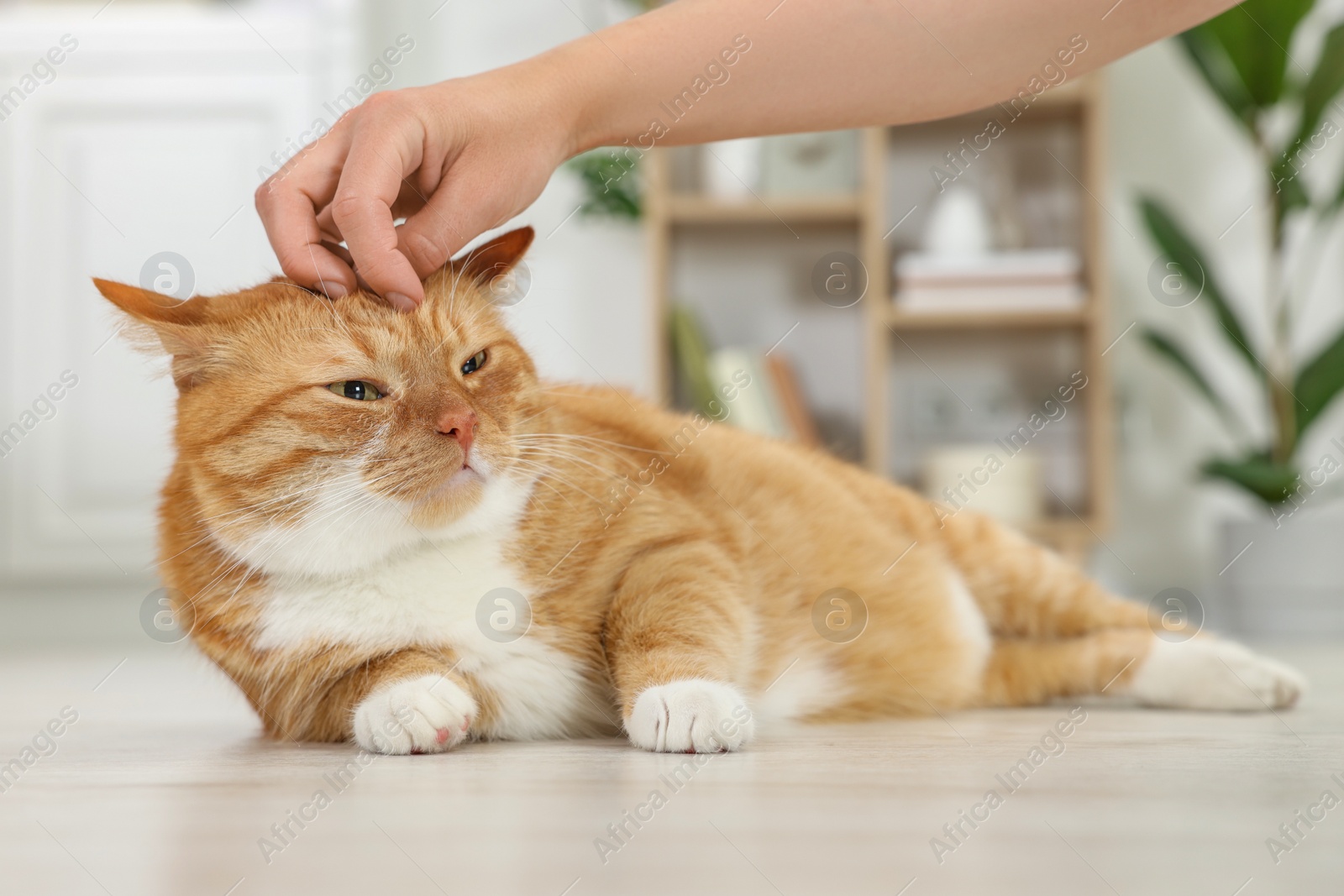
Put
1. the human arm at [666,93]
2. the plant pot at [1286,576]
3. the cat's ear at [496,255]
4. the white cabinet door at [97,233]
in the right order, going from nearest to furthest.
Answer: the human arm at [666,93], the cat's ear at [496,255], the plant pot at [1286,576], the white cabinet door at [97,233]

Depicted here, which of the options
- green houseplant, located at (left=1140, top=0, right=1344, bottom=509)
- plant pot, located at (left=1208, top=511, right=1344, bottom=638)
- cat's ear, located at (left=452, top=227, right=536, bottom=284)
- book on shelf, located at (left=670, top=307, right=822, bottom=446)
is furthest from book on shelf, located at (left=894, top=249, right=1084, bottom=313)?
cat's ear, located at (left=452, top=227, right=536, bottom=284)

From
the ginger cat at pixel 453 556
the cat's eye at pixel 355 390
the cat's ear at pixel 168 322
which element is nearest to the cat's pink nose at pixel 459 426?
the ginger cat at pixel 453 556

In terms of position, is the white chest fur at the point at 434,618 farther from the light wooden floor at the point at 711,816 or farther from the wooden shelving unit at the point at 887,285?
the wooden shelving unit at the point at 887,285

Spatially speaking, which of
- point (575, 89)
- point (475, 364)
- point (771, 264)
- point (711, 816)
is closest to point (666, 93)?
point (575, 89)

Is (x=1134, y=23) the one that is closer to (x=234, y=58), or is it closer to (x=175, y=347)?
(x=175, y=347)

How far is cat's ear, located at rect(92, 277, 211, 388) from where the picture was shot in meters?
1.29

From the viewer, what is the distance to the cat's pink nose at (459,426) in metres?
1.28

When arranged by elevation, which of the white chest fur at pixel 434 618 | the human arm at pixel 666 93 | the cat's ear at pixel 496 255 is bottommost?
the white chest fur at pixel 434 618

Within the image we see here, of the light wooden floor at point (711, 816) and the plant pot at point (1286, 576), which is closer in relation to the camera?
the light wooden floor at point (711, 816)

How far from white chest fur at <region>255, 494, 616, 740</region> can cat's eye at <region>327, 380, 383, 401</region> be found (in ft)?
0.64

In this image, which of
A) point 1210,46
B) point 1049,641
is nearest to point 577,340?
point 1210,46

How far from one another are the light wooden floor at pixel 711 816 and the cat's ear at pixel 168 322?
0.48 m

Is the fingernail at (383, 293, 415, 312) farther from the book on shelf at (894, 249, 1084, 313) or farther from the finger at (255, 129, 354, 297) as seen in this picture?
the book on shelf at (894, 249, 1084, 313)

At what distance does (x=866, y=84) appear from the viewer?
4.69 ft
